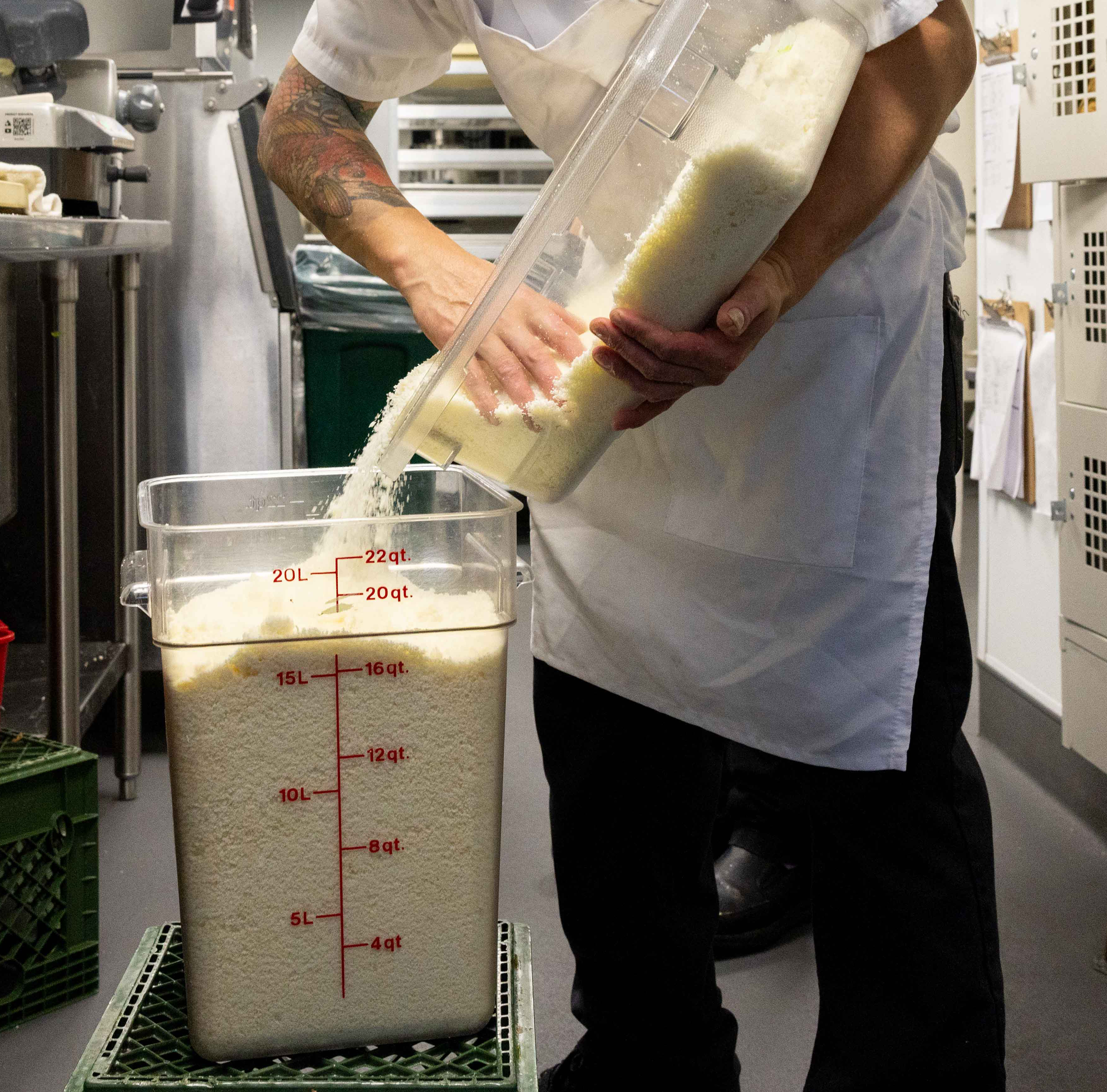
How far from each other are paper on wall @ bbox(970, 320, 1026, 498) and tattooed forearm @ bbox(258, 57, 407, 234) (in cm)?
157

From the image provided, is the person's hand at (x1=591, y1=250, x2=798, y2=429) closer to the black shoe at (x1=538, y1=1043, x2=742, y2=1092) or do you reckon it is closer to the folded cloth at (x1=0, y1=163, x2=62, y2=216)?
the black shoe at (x1=538, y1=1043, x2=742, y2=1092)

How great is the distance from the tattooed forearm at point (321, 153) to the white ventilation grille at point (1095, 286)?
119 centimetres

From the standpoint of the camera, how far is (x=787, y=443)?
1.03 meters

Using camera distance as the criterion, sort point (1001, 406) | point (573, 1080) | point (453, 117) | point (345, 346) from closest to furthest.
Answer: point (573, 1080)
point (1001, 406)
point (345, 346)
point (453, 117)

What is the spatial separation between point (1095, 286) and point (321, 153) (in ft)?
4.23

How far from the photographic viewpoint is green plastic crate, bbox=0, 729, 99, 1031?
5.20ft

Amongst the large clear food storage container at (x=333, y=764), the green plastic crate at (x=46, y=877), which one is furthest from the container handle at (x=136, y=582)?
the green plastic crate at (x=46, y=877)

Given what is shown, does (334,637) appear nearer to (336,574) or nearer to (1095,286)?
Answer: (336,574)

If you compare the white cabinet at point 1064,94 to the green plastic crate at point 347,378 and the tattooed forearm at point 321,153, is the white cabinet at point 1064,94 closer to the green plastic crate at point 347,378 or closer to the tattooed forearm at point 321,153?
the tattooed forearm at point 321,153

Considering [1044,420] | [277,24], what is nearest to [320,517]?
[1044,420]

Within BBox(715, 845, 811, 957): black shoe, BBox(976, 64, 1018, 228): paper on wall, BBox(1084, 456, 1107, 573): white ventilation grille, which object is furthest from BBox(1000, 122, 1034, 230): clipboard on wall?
BBox(715, 845, 811, 957): black shoe

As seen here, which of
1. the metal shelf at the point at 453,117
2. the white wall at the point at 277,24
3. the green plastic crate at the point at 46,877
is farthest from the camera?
the white wall at the point at 277,24

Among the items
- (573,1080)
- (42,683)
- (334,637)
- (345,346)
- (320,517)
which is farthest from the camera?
(345,346)

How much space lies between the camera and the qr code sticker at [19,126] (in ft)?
5.61
